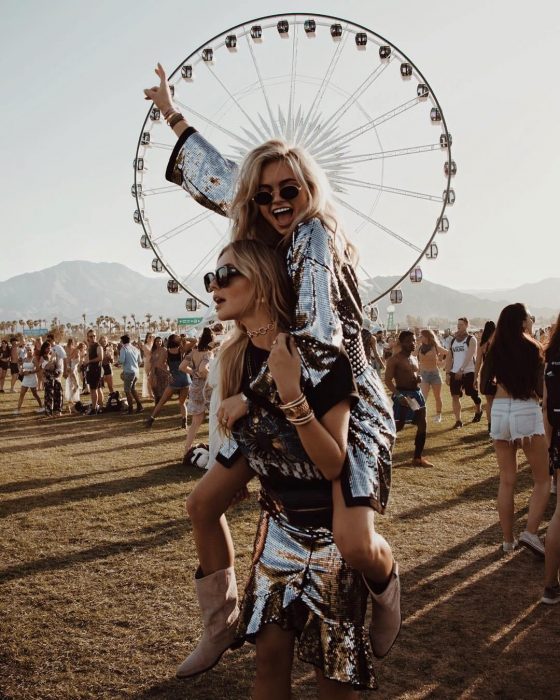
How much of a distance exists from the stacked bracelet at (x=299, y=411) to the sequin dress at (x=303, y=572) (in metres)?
0.17

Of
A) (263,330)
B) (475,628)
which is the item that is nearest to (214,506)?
(263,330)

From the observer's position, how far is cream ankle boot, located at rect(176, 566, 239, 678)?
2.28 metres

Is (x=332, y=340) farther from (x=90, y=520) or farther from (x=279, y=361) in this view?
(x=90, y=520)

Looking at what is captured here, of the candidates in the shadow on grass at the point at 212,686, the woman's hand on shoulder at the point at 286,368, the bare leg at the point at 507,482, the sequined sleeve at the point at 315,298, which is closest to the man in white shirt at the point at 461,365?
the bare leg at the point at 507,482

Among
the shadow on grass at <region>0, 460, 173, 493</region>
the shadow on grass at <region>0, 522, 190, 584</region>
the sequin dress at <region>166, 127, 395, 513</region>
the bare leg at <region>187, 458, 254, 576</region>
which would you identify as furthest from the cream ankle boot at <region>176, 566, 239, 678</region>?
the shadow on grass at <region>0, 460, 173, 493</region>

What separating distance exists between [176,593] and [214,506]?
2812 millimetres

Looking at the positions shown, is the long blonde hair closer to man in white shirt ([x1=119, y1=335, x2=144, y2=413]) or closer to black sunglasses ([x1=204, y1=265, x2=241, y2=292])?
black sunglasses ([x1=204, y1=265, x2=241, y2=292])

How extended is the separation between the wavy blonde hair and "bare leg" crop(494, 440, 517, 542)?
3.94 meters

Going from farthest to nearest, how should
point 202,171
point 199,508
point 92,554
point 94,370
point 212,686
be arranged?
point 94,370 → point 92,554 → point 212,686 → point 202,171 → point 199,508

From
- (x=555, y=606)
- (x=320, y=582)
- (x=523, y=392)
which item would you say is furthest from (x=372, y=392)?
(x=523, y=392)

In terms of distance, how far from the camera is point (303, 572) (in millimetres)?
1990

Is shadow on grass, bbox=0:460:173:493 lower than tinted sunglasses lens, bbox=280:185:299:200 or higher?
lower

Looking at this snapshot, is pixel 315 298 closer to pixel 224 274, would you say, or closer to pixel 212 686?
pixel 224 274

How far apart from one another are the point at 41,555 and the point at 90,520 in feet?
3.84
